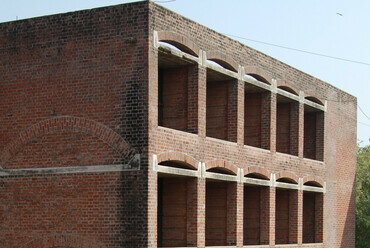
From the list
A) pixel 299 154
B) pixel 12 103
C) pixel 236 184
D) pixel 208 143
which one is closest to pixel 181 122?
pixel 208 143

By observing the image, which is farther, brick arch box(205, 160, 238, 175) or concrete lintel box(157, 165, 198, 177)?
brick arch box(205, 160, 238, 175)

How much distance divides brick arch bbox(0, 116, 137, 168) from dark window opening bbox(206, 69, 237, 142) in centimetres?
554

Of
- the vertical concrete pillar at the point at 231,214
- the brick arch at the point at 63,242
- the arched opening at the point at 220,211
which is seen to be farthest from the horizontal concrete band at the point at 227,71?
the brick arch at the point at 63,242

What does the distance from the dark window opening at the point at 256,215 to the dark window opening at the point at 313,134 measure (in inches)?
217

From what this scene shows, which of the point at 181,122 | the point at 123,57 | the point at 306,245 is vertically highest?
the point at 123,57

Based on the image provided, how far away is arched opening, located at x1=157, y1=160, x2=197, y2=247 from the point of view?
23.1 m

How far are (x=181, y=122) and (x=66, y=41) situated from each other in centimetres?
438

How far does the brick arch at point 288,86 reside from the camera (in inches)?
1148

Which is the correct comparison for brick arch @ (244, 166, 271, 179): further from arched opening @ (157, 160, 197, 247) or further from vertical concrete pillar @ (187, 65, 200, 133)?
vertical concrete pillar @ (187, 65, 200, 133)

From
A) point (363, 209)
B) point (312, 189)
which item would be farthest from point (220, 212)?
point (363, 209)

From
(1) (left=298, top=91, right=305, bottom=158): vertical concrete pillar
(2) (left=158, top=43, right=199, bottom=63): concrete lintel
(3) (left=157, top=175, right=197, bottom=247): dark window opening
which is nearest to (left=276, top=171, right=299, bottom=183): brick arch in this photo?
(1) (left=298, top=91, right=305, bottom=158): vertical concrete pillar

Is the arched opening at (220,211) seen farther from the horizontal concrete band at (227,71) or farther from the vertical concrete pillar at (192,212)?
the horizontal concrete band at (227,71)

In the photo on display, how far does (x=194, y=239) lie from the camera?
23.0 meters

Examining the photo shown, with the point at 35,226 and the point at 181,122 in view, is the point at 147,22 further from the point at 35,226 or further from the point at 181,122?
the point at 35,226
